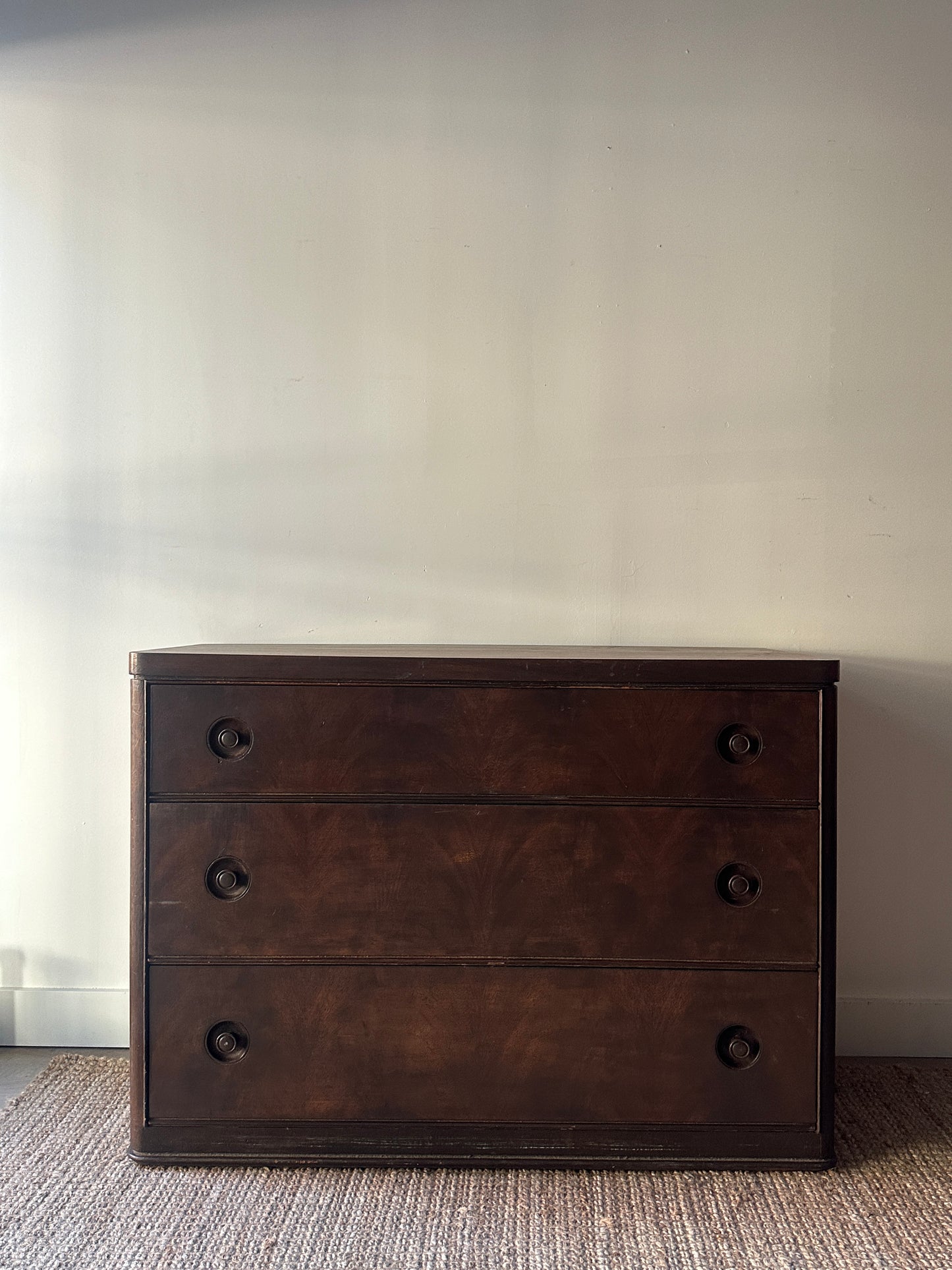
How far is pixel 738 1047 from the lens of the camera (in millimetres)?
1552

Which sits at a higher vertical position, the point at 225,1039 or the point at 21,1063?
the point at 225,1039

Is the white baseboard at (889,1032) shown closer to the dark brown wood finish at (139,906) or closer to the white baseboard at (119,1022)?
the white baseboard at (119,1022)

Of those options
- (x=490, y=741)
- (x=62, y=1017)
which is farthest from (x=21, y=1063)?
(x=490, y=741)

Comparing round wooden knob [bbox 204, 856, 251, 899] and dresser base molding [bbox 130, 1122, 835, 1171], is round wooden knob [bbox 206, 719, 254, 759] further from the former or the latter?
dresser base molding [bbox 130, 1122, 835, 1171]

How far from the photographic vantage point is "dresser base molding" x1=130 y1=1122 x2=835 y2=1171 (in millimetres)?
1552

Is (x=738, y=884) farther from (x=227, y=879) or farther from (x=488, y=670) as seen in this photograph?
(x=227, y=879)

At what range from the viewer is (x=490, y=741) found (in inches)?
60.9

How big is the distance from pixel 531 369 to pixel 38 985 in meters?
1.60

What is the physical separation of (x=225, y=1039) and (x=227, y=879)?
249mm

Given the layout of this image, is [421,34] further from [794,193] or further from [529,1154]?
[529,1154]

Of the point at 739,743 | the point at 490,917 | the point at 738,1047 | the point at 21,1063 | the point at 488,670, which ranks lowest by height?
the point at 21,1063

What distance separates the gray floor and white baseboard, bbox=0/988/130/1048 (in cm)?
2

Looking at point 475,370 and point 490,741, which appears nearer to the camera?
point 490,741

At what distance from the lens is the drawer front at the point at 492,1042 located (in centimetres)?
155
